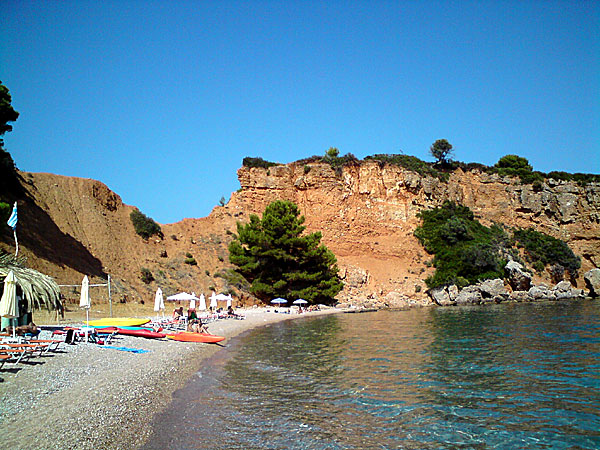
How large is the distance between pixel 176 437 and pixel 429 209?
52754mm

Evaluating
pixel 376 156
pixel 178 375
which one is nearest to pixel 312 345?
pixel 178 375

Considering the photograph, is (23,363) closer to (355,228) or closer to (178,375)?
(178,375)

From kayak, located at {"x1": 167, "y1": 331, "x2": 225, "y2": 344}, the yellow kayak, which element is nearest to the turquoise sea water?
kayak, located at {"x1": 167, "y1": 331, "x2": 225, "y2": 344}

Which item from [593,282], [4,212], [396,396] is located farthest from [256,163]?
[396,396]

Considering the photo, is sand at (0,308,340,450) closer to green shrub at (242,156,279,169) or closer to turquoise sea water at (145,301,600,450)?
turquoise sea water at (145,301,600,450)

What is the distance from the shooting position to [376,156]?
6009 cm

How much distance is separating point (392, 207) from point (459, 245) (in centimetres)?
929

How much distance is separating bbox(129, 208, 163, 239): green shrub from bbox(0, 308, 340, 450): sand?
3048cm

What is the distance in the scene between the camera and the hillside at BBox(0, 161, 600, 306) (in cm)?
3847

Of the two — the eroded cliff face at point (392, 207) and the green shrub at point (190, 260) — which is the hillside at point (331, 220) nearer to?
the eroded cliff face at point (392, 207)

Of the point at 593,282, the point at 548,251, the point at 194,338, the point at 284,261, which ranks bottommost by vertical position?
the point at 194,338

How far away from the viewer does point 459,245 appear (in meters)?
51.2

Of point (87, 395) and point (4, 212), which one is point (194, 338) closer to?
point (87, 395)

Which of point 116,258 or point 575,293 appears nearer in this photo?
point 116,258
